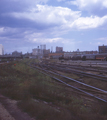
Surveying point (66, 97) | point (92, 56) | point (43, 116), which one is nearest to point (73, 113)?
point (43, 116)

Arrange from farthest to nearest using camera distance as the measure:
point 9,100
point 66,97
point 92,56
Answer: point 92,56 → point 66,97 → point 9,100

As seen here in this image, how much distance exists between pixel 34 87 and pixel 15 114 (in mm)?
4190

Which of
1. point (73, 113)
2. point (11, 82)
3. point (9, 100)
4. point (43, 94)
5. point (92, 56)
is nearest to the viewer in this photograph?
point (73, 113)

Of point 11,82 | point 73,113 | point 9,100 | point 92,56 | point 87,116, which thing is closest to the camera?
point 87,116

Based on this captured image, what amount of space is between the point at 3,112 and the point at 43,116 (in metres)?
2.04

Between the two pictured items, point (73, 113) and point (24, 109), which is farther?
point (24, 109)

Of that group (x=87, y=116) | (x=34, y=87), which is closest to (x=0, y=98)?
(x=34, y=87)

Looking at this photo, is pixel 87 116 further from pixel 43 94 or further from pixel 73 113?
pixel 43 94

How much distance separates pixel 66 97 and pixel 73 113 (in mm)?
3145

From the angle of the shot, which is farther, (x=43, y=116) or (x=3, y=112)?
(x=3, y=112)

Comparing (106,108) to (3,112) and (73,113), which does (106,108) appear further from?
(3,112)

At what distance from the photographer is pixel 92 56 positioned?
62.3 metres

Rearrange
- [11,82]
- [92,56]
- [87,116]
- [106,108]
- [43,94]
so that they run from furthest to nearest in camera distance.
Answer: [92,56] < [11,82] < [43,94] < [106,108] < [87,116]

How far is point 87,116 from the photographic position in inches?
247
